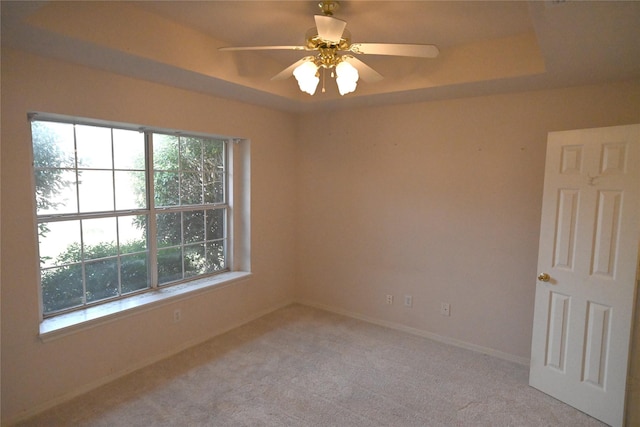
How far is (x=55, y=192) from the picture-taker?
2484 mm

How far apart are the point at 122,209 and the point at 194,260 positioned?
2.91 feet

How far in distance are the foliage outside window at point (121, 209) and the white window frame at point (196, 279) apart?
0.19ft

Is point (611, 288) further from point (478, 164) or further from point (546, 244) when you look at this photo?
point (478, 164)

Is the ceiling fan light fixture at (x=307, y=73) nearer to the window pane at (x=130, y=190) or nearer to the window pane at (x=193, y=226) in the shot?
the window pane at (x=130, y=190)

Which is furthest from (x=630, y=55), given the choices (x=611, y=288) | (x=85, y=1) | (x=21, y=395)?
(x=21, y=395)

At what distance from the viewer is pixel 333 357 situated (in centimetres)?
309

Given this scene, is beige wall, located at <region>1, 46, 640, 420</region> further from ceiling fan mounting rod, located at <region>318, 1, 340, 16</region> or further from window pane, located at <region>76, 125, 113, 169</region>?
ceiling fan mounting rod, located at <region>318, 1, 340, 16</region>

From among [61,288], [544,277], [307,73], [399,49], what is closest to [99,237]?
[61,288]

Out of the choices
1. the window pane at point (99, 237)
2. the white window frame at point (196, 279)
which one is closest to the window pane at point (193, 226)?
the white window frame at point (196, 279)

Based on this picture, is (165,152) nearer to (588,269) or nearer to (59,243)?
(59,243)

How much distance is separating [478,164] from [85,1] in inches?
122

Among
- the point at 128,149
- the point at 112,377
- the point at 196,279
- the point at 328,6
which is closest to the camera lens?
the point at 328,6

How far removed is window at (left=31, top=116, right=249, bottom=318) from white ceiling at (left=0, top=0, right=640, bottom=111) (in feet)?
1.92

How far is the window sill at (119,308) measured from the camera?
2.39m
